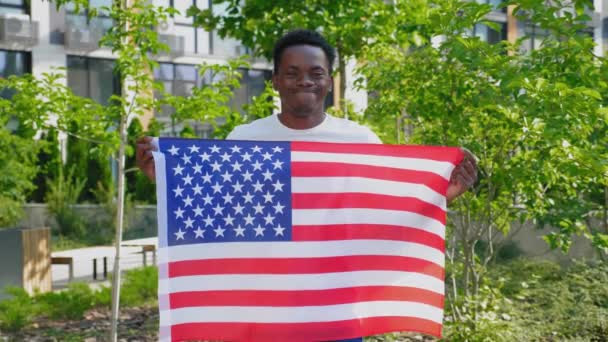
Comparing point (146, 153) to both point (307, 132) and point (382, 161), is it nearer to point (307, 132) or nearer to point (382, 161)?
point (307, 132)

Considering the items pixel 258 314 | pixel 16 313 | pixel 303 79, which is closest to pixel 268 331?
pixel 258 314

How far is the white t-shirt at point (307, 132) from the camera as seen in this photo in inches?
135

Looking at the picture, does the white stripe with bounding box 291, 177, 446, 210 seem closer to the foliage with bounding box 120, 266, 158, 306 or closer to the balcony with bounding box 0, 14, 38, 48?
the foliage with bounding box 120, 266, 158, 306

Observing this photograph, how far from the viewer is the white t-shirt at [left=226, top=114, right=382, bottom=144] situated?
3430 mm

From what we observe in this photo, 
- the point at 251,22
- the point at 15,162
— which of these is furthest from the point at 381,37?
the point at 15,162

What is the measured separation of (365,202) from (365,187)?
59 millimetres

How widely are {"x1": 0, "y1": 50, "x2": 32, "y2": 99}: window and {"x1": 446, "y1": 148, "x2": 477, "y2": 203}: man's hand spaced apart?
84.4 feet

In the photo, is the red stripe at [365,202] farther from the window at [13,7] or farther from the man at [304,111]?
the window at [13,7]

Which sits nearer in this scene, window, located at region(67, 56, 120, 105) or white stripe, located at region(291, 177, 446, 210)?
white stripe, located at region(291, 177, 446, 210)

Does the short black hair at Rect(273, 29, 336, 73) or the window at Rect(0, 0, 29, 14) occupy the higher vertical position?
the window at Rect(0, 0, 29, 14)

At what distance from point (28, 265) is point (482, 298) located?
19.0ft

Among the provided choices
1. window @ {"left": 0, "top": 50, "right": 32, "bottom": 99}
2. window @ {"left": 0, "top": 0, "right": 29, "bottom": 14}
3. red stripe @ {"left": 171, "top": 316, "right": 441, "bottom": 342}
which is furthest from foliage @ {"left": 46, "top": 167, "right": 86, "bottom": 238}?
red stripe @ {"left": 171, "top": 316, "right": 441, "bottom": 342}

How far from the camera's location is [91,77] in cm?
2955

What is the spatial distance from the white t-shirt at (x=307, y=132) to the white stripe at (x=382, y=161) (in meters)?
0.08
